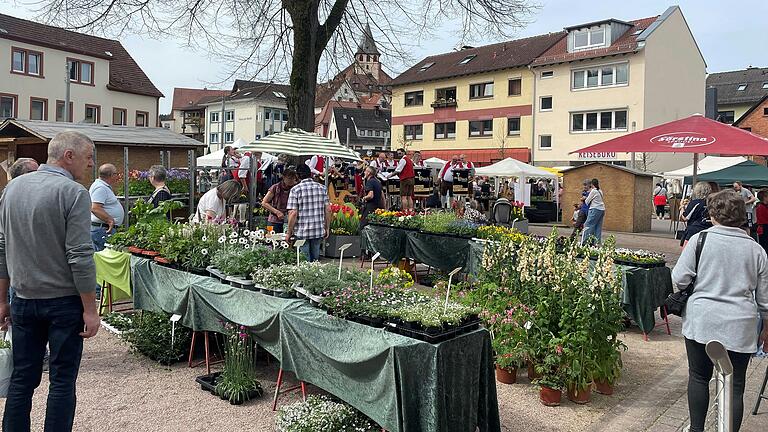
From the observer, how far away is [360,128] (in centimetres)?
7431

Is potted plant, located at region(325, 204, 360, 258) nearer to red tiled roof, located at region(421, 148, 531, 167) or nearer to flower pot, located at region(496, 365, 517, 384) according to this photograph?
flower pot, located at region(496, 365, 517, 384)

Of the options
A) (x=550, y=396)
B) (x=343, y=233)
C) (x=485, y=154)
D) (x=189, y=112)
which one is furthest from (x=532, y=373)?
(x=189, y=112)

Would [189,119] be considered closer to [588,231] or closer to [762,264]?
[588,231]

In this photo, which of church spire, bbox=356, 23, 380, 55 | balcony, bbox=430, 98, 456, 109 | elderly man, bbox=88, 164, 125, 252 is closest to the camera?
elderly man, bbox=88, 164, 125, 252

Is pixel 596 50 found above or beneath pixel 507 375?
above

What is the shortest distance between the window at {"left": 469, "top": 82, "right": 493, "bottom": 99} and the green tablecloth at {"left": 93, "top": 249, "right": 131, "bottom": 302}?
37104 mm

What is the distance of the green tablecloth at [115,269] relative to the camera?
251 inches

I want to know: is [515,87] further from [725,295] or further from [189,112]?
[189,112]

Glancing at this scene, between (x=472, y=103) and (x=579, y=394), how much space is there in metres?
39.0

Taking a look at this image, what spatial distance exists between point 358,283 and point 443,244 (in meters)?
4.91

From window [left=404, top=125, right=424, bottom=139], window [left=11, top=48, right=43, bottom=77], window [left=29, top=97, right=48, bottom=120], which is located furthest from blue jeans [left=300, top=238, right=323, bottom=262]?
window [left=404, top=125, right=424, bottom=139]

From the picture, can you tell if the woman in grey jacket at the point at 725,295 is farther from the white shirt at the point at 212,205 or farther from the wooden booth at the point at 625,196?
the wooden booth at the point at 625,196

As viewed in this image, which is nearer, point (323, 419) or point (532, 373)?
point (323, 419)

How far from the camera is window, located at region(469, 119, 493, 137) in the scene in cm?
4206
